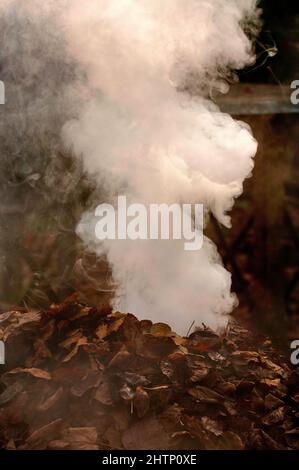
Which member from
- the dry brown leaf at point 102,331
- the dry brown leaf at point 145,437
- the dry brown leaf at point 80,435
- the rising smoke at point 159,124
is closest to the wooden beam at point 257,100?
the rising smoke at point 159,124

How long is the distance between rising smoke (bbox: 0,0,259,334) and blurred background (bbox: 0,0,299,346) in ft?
0.93

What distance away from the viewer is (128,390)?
7.33 feet

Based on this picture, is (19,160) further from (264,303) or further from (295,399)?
(295,399)

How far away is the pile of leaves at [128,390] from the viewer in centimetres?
215

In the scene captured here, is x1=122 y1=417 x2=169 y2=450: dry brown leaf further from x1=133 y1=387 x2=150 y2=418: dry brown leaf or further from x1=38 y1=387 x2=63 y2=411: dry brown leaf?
x1=38 y1=387 x2=63 y2=411: dry brown leaf

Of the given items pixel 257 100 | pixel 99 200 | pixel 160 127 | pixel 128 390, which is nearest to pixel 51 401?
pixel 128 390

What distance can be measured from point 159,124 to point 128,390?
1.79 metres

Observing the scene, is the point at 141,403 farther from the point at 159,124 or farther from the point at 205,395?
the point at 159,124

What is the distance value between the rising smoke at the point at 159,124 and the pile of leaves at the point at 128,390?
1.61ft

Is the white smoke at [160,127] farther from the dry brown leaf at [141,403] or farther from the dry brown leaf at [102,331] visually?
the dry brown leaf at [141,403]

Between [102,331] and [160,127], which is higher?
[160,127]

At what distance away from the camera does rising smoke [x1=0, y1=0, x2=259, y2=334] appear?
2.87 metres
